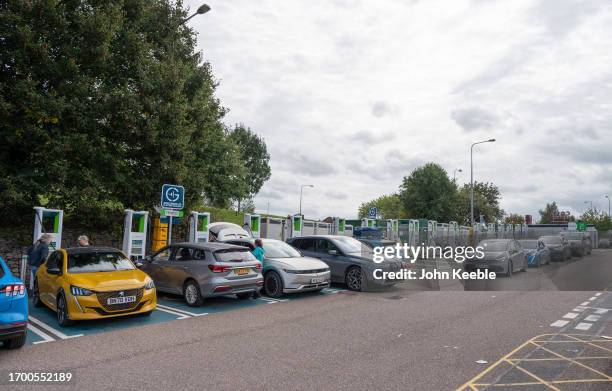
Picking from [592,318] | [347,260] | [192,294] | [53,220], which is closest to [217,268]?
[192,294]

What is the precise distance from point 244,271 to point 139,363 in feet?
16.5

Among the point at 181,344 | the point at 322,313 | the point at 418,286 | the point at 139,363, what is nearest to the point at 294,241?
the point at 418,286

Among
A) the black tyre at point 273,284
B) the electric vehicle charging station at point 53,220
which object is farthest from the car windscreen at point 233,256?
the electric vehicle charging station at point 53,220

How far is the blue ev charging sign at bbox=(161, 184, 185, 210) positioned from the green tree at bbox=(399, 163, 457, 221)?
5322 centimetres

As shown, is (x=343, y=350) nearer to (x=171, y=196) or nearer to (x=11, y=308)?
(x=11, y=308)

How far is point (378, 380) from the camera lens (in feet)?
18.5

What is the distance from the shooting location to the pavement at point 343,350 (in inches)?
222

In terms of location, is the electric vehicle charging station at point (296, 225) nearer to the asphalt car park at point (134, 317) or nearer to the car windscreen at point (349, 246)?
the car windscreen at point (349, 246)

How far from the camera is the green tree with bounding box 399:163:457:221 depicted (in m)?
63.0

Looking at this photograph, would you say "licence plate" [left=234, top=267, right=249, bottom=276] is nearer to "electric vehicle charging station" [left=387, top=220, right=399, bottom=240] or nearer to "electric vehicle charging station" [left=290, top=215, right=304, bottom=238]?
"electric vehicle charging station" [left=290, top=215, right=304, bottom=238]

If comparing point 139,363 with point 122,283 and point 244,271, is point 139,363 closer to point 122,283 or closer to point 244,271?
point 122,283

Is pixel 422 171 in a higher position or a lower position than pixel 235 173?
higher

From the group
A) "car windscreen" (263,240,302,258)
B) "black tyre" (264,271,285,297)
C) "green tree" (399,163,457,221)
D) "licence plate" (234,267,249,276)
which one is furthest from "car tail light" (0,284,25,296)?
"green tree" (399,163,457,221)

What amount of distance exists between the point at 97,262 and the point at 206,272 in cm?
236
